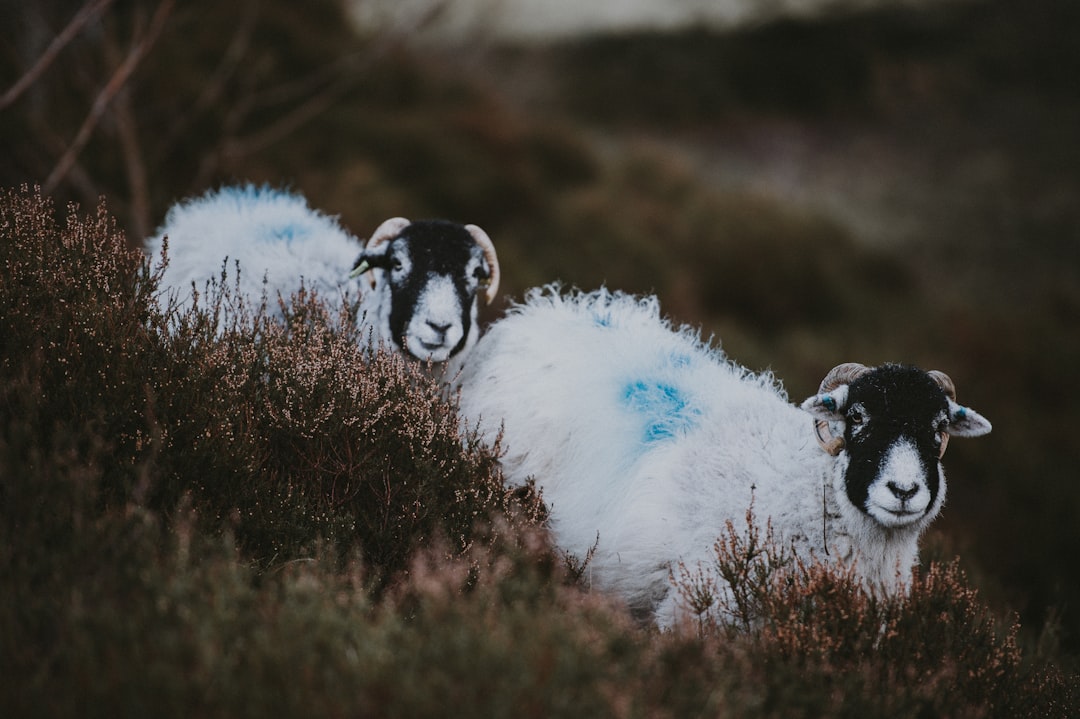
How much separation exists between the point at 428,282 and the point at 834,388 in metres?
2.15

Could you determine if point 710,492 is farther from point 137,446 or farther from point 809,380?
point 809,380

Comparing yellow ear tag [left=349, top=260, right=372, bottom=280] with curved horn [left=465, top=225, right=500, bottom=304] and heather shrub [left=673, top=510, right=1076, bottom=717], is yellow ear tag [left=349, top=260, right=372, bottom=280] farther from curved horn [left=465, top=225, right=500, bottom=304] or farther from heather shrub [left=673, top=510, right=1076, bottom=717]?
heather shrub [left=673, top=510, right=1076, bottom=717]

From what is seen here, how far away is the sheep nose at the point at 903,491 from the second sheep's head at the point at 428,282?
2.28m

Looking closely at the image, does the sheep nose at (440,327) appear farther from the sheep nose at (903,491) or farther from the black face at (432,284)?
the sheep nose at (903,491)

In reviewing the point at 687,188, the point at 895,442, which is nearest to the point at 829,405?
the point at 895,442

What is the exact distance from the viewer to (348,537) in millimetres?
3803

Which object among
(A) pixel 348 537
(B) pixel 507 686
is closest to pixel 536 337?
(A) pixel 348 537

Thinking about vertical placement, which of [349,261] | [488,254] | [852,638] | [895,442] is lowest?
[852,638]

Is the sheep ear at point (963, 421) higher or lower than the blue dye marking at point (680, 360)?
lower

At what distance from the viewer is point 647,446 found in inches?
177

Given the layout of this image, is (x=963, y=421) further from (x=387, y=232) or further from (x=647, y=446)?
(x=387, y=232)

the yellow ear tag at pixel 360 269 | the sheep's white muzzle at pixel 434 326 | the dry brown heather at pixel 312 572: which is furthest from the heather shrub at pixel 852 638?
the yellow ear tag at pixel 360 269

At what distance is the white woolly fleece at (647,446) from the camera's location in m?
4.07

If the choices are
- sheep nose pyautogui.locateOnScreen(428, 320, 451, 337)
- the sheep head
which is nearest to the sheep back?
the sheep head
